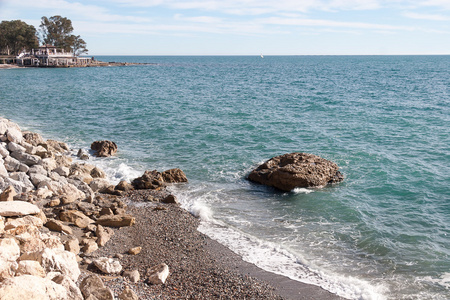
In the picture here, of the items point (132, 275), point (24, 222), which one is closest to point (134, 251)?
point (132, 275)

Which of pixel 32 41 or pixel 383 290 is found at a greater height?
pixel 32 41

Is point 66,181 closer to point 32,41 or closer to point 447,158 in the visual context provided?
point 447,158

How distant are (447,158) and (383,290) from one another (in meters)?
15.4

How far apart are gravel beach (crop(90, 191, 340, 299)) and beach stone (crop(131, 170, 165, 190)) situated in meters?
3.34

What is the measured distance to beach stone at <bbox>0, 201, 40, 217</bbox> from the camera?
12.4m

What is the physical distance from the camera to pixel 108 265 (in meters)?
11.3

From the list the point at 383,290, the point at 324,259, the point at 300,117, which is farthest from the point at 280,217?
the point at 300,117

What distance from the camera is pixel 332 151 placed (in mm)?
A: 25625

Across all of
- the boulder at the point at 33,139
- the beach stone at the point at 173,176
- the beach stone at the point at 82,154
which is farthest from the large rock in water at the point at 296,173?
the boulder at the point at 33,139

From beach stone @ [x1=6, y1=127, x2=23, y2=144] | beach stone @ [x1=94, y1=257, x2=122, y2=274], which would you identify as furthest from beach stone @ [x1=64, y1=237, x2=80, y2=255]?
beach stone @ [x1=6, y1=127, x2=23, y2=144]

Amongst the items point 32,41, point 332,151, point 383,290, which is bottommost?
point 383,290

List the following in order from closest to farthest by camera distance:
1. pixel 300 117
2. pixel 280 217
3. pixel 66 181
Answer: pixel 280 217
pixel 66 181
pixel 300 117

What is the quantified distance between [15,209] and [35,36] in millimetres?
136252

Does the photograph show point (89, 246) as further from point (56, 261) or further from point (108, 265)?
point (56, 261)
